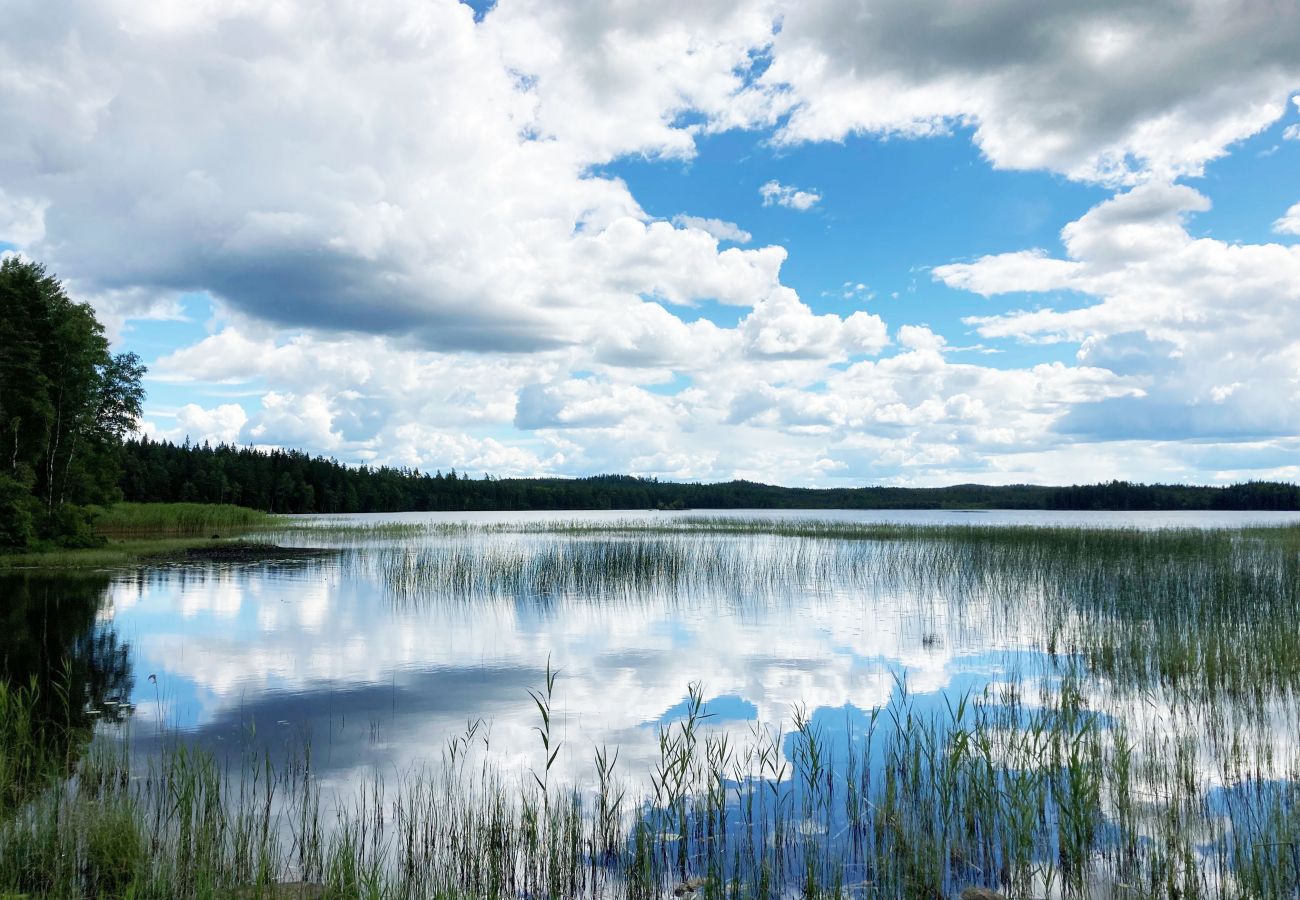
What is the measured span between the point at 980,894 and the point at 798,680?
7364mm

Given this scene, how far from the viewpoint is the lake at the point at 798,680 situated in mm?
6875

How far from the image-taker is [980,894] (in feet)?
17.9

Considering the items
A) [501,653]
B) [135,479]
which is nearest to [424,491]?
[135,479]

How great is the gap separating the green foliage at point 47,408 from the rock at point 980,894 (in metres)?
35.3

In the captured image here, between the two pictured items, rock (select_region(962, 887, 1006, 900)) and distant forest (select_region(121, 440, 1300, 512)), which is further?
distant forest (select_region(121, 440, 1300, 512))

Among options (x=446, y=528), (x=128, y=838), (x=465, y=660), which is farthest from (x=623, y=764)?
(x=446, y=528)

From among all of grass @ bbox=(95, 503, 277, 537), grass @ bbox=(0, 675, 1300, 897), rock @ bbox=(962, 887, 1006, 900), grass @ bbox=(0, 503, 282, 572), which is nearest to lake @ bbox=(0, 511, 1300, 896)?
grass @ bbox=(0, 675, 1300, 897)

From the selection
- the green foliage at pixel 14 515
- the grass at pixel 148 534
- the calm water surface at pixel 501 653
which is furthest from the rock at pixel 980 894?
the green foliage at pixel 14 515

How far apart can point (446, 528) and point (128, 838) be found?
2156 inches

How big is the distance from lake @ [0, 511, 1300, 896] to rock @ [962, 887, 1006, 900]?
0.22 meters

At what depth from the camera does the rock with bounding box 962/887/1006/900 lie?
539cm

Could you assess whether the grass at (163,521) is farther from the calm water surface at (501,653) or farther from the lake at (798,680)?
the calm water surface at (501,653)

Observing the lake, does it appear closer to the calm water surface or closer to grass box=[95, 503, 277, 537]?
the calm water surface

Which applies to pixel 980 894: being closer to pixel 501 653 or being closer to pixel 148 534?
pixel 501 653
